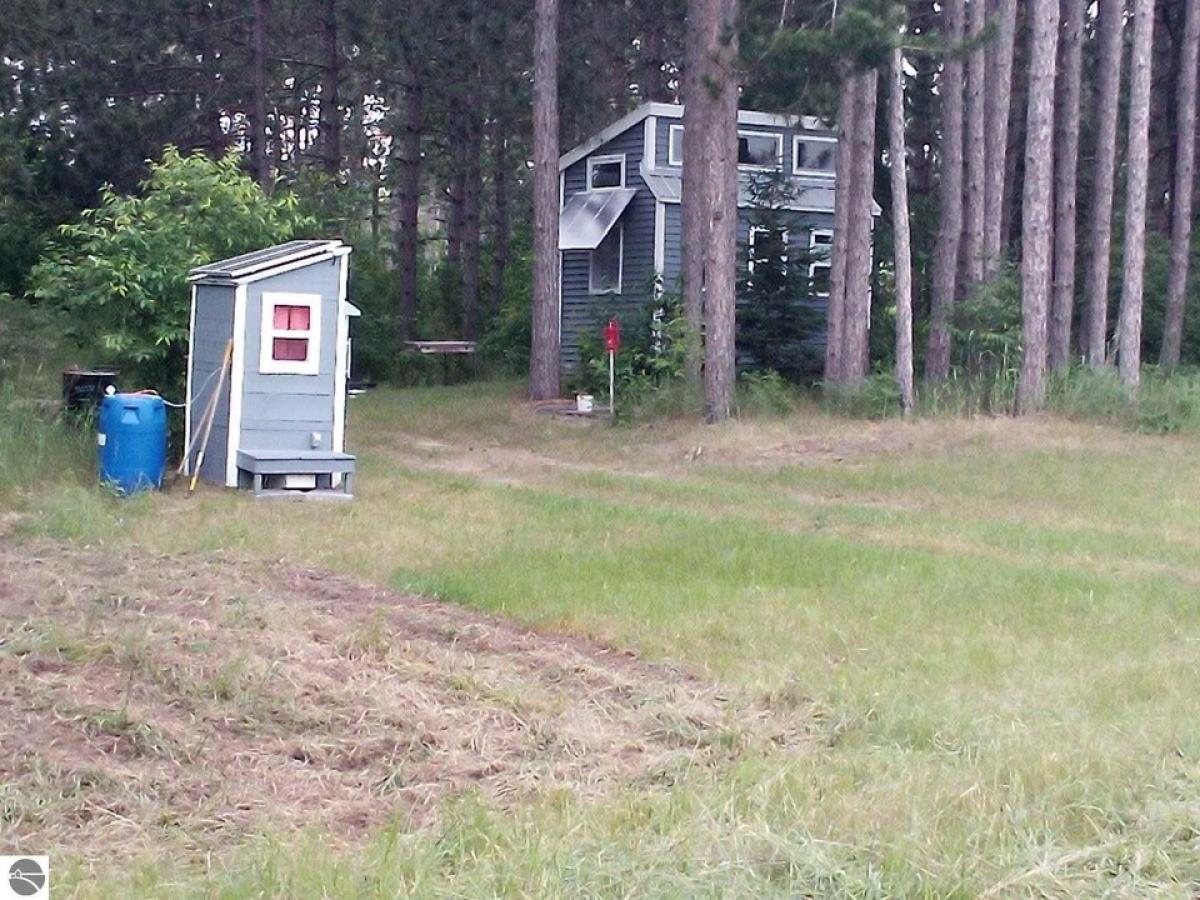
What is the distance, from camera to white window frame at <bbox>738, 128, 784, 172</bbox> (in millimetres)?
28172

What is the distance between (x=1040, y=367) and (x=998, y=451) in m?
3.54

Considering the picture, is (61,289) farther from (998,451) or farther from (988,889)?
(988,889)

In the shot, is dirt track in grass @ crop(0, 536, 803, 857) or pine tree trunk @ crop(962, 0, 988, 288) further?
pine tree trunk @ crop(962, 0, 988, 288)

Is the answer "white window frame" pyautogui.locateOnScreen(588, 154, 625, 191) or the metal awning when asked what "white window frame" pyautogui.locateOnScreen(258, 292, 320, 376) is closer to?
the metal awning

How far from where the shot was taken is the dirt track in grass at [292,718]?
5.52 m

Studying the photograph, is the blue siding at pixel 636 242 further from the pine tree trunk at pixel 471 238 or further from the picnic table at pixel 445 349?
the pine tree trunk at pixel 471 238

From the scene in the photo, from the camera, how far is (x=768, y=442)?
751 inches

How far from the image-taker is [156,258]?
1591cm

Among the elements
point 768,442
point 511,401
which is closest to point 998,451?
point 768,442

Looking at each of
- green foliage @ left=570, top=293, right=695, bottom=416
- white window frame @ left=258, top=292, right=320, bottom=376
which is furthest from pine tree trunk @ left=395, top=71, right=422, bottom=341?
white window frame @ left=258, top=292, right=320, bottom=376

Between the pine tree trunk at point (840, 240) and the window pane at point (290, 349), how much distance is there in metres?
9.72

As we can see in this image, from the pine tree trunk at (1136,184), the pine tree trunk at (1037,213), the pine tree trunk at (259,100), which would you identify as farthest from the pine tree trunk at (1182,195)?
the pine tree trunk at (259,100)

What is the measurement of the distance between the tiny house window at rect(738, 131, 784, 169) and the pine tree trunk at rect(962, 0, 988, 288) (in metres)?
4.37

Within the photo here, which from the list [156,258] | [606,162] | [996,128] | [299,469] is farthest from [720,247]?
[606,162]
